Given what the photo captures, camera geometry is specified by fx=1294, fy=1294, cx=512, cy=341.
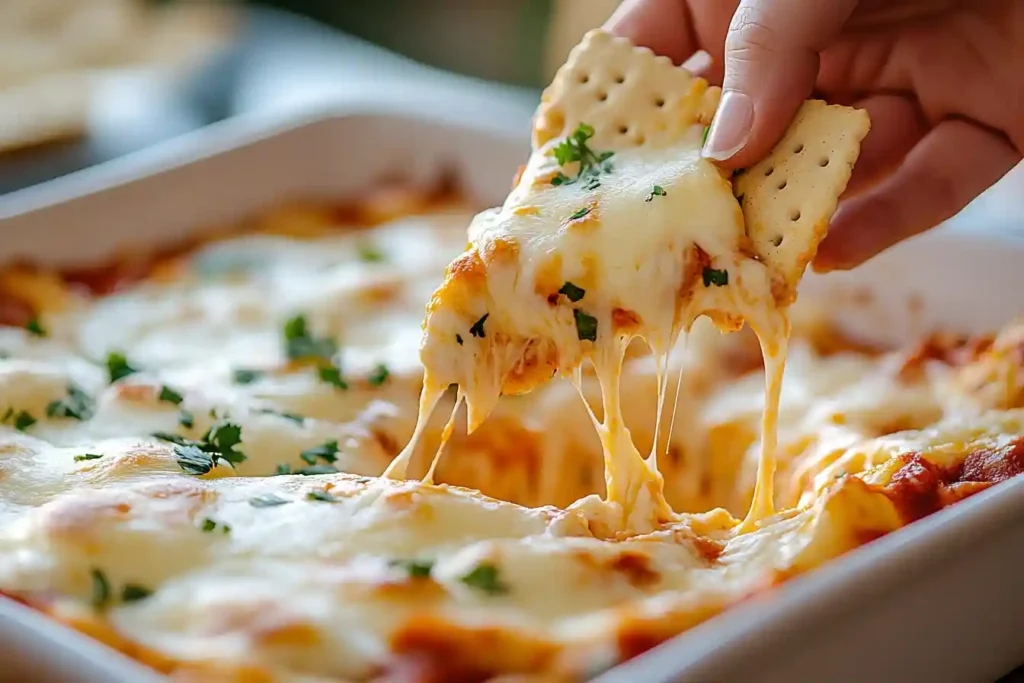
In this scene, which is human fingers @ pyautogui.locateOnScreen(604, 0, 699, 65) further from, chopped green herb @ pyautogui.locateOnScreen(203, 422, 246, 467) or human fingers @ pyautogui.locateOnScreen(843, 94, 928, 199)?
chopped green herb @ pyautogui.locateOnScreen(203, 422, 246, 467)

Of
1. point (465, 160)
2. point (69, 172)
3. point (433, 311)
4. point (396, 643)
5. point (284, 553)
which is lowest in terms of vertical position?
point (396, 643)

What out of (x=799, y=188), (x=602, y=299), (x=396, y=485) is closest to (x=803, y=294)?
(x=799, y=188)

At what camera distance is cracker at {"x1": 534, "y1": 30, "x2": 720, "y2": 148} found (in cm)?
193

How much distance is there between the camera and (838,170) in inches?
66.9

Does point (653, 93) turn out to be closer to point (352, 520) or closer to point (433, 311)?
point (433, 311)

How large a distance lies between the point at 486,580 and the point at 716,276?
0.55m

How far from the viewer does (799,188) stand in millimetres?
1727

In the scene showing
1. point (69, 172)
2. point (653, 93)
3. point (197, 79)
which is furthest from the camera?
point (197, 79)

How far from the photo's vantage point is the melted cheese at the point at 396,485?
1.32 metres

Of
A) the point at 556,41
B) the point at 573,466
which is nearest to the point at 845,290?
the point at 573,466

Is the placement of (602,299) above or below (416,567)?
above

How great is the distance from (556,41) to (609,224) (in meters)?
3.91

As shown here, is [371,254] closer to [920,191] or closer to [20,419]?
[20,419]

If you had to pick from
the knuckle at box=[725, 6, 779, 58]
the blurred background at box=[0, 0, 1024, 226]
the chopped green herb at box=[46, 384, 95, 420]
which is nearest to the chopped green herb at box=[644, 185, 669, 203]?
the knuckle at box=[725, 6, 779, 58]
